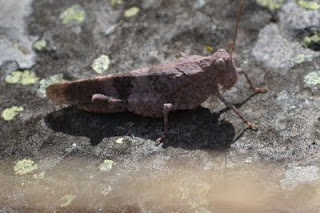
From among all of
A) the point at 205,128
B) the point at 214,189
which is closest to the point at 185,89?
the point at 205,128

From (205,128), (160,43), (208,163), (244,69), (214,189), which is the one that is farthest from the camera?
→ (160,43)

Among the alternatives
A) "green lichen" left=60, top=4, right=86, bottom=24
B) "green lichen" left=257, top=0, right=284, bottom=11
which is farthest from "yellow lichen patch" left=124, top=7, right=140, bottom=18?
"green lichen" left=257, top=0, right=284, bottom=11

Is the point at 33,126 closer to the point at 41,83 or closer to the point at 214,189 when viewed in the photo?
the point at 41,83

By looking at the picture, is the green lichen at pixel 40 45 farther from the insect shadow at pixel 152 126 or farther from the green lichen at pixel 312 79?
the green lichen at pixel 312 79

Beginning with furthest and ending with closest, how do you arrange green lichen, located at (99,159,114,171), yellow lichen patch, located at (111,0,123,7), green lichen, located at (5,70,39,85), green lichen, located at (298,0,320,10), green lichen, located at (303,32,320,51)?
yellow lichen patch, located at (111,0,123,7), green lichen, located at (298,0,320,10), green lichen, located at (5,70,39,85), green lichen, located at (303,32,320,51), green lichen, located at (99,159,114,171)

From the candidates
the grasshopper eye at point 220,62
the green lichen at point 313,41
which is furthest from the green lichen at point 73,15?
the green lichen at point 313,41

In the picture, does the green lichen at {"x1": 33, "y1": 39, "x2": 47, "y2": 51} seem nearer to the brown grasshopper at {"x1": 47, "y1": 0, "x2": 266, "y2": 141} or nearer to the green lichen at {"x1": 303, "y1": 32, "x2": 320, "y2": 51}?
the brown grasshopper at {"x1": 47, "y1": 0, "x2": 266, "y2": 141}
